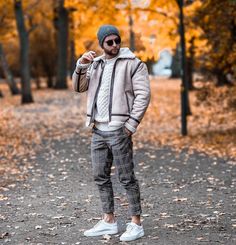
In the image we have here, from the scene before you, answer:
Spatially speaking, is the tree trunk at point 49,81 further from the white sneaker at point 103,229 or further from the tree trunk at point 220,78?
the white sneaker at point 103,229

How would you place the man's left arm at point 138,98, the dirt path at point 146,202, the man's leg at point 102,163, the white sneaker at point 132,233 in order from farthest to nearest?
1. the dirt path at point 146,202
2. the man's leg at point 102,163
3. the white sneaker at point 132,233
4. the man's left arm at point 138,98

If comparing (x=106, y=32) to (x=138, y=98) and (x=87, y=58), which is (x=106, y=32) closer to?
(x=87, y=58)

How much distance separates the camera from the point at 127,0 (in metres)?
15.6

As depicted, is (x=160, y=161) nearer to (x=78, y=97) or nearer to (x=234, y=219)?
(x=234, y=219)

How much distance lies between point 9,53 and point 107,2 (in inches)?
1030

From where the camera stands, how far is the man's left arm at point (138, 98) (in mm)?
5801

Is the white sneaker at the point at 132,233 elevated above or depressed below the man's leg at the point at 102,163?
below

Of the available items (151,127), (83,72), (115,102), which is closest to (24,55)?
(151,127)

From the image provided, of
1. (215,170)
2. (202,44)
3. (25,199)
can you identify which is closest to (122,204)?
(25,199)

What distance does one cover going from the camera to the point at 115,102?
5.89 m

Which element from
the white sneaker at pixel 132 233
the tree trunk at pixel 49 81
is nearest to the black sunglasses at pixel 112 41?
the white sneaker at pixel 132 233

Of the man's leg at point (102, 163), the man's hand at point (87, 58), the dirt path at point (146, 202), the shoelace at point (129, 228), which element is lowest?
the dirt path at point (146, 202)

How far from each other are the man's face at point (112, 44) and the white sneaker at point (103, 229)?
1711mm

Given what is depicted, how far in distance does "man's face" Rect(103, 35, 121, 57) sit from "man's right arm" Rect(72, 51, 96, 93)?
6.3 inches
